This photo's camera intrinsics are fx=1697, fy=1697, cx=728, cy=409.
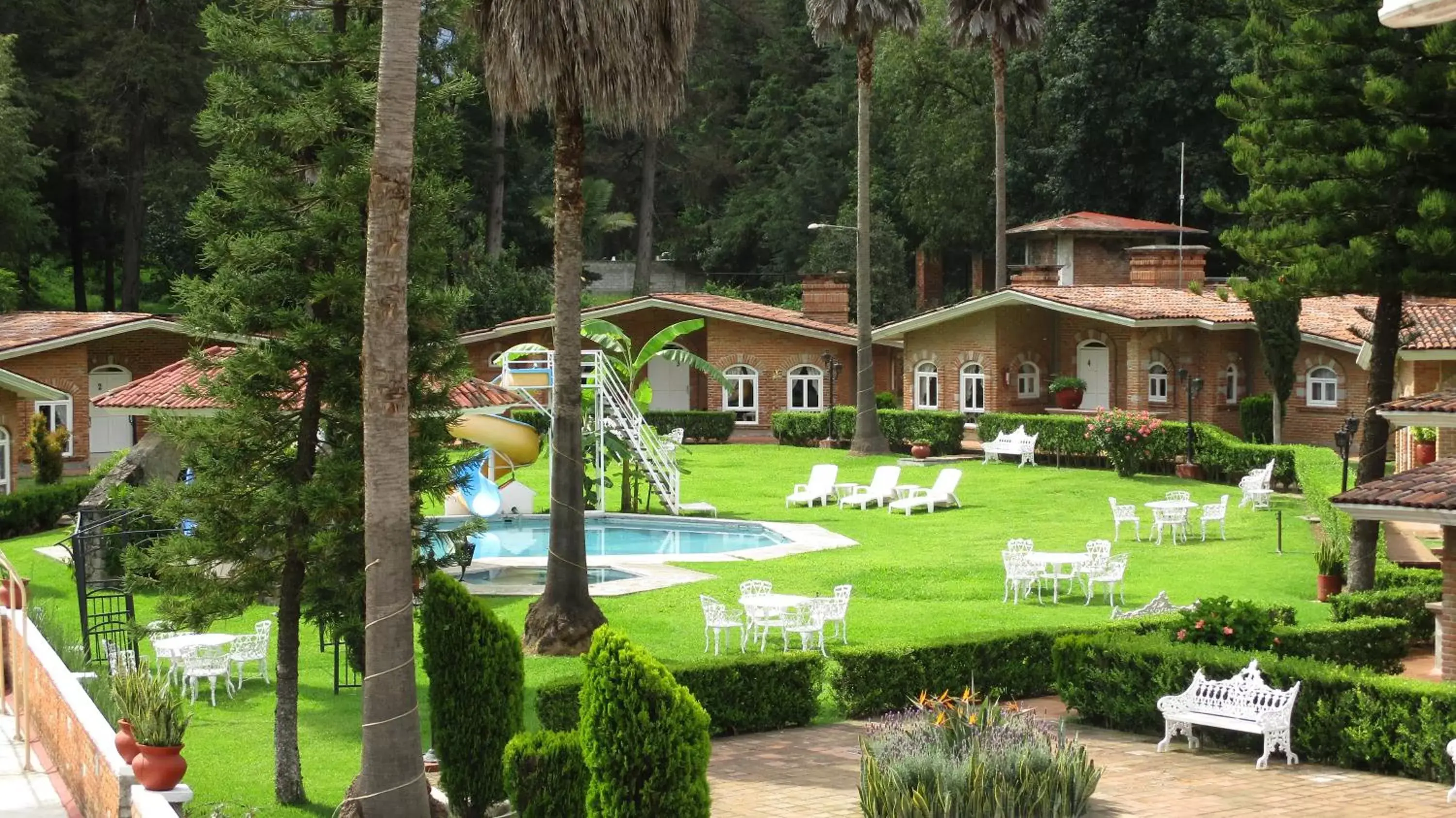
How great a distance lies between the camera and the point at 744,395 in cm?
4903

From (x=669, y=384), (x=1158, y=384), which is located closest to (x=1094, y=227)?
(x=1158, y=384)

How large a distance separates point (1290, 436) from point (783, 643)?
1003 inches

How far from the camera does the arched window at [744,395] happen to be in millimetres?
48594

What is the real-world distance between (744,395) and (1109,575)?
26792 mm

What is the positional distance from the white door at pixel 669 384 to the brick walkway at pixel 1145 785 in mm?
33784

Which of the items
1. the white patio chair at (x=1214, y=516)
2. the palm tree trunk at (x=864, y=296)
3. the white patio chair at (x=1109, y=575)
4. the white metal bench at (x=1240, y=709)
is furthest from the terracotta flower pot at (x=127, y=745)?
the palm tree trunk at (x=864, y=296)

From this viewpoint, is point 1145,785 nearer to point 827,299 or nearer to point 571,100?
point 571,100

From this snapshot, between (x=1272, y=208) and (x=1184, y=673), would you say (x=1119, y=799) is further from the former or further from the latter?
(x=1272, y=208)

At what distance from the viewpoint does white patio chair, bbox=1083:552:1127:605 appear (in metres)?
22.8

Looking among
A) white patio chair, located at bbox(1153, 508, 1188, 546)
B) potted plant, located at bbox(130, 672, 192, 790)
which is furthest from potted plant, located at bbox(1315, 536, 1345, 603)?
potted plant, located at bbox(130, 672, 192, 790)

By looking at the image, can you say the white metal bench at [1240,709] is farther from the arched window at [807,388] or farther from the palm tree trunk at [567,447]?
the arched window at [807,388]

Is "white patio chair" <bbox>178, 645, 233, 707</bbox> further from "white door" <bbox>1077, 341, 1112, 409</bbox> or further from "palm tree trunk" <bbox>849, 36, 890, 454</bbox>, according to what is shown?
"white door" <bbox>1077, 341, 1112, 409</bbox>

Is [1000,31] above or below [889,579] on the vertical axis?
above

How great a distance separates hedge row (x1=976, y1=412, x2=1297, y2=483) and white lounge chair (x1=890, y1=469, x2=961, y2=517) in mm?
5988
